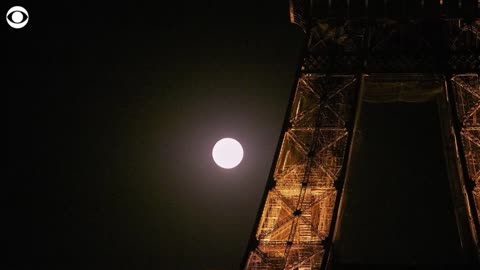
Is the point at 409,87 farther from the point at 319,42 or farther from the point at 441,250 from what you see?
Result: the point at 441,250

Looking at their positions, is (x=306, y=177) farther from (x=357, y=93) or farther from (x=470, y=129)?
(x=470, y=129)

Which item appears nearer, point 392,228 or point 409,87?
point 409,87

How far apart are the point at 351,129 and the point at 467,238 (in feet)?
5.40

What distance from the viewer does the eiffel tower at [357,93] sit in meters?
9.85

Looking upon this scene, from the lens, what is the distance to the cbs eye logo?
39.2 feet

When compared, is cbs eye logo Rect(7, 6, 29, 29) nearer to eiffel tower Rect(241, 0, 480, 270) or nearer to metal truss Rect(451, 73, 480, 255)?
eiffel tower Rect(241, 0, 480, 270)

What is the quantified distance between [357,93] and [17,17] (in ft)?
13.8

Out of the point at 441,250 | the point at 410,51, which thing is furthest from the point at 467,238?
the point at 410,51

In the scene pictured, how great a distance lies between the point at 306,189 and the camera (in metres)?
9.98

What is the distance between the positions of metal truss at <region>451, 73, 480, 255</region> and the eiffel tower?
0.01 meters

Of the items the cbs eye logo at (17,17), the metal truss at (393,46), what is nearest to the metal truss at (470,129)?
the metal truss at (393,46)

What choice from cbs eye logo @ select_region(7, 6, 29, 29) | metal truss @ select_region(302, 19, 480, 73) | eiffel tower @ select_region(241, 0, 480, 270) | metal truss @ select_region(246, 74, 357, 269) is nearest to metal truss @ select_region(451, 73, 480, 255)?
eiffel tower @ select_region(241, 0, 480, 270)

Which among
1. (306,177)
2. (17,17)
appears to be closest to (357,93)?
(306,177)

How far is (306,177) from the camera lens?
33.0 feet
